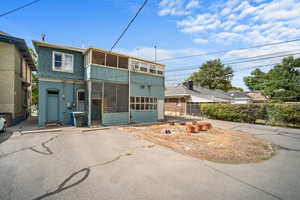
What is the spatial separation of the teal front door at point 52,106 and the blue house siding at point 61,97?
0.78 ft

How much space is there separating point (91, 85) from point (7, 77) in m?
5.99

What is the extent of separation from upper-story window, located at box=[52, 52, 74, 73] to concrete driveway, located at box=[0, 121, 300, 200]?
22.7 ft

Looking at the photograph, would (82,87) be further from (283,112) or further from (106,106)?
(283,112)

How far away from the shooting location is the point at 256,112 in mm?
12953

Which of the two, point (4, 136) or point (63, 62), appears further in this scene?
point (63, 62)

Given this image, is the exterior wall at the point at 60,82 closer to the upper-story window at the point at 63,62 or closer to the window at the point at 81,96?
the upper-story window at the point at 63,62

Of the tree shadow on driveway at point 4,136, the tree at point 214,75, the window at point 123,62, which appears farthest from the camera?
the tree at point 214,75

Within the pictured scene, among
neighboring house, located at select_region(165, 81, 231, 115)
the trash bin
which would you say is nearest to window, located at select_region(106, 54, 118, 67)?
the trash bin

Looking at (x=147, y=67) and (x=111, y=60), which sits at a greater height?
(x=111, y=60)

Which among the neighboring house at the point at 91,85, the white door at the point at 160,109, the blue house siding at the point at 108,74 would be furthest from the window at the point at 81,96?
the white door at the point at 160,109

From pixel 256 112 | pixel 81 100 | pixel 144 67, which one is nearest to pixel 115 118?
pixel 81 100

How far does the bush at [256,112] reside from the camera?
36.4ft

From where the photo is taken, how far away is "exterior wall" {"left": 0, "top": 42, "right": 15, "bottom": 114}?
9969 millimetres

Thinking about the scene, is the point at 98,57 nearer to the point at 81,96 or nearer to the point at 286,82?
the point at 81,96
